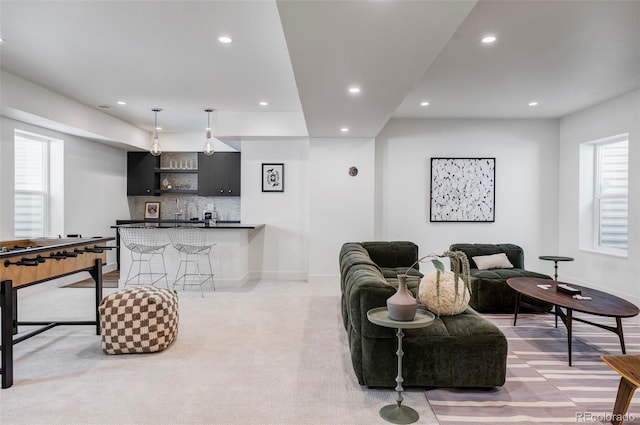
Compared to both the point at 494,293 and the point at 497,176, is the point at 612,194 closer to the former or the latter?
the point at 497,176

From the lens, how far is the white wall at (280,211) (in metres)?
6.59

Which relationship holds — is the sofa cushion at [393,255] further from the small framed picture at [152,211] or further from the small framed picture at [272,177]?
the small framed picture at [152,211]

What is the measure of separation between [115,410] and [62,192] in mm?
4817

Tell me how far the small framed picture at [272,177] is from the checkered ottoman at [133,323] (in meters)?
3.59

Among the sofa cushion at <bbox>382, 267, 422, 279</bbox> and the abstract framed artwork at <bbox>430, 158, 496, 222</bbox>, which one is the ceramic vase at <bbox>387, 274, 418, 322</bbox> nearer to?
the sofa cushion at <bbox>382, 267, 422, 279</bbox>

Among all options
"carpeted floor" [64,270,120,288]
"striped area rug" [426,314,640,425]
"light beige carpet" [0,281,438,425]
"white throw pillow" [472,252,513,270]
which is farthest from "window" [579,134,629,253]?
"carpeted floor" [64,270,120,288]

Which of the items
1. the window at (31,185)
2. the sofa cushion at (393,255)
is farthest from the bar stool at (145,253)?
the sofa cushion at (393,255)

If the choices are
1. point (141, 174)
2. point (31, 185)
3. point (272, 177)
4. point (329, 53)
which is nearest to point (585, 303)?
point (329, 53)

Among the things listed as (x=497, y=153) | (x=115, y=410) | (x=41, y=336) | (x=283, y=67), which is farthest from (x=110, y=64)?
(x=497, y=153)

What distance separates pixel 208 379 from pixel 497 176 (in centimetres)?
549

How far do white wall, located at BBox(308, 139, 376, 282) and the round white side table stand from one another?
380 centimetres

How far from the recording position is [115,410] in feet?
7.56

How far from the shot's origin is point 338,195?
618 centimetres

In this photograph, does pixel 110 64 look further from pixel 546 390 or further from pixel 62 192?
pixel 546 390
